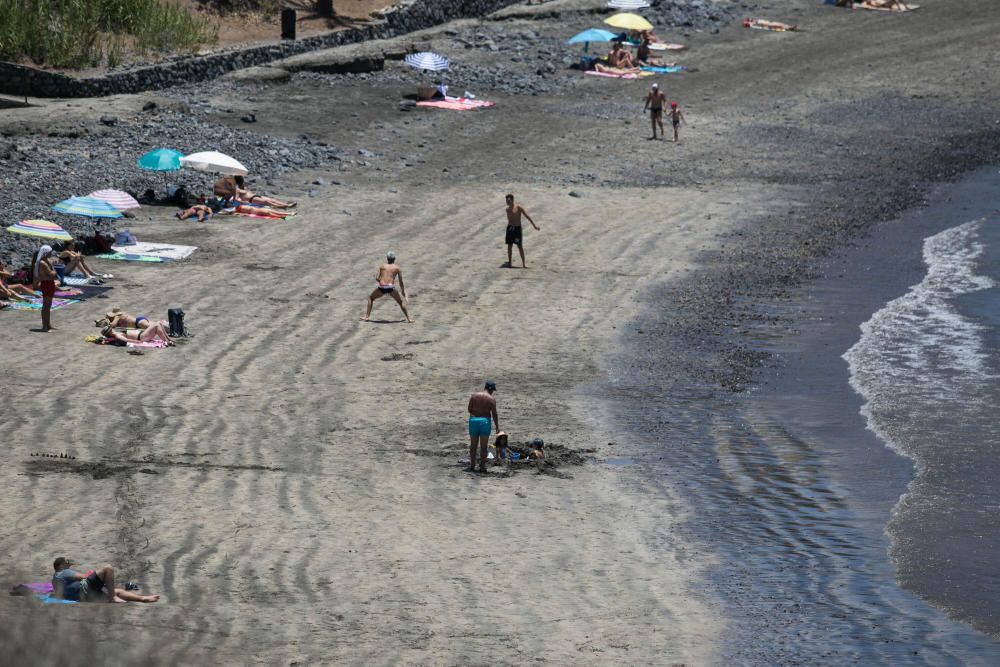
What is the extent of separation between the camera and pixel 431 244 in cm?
2694

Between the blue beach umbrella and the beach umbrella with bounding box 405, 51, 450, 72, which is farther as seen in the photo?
the blue beach umbrella

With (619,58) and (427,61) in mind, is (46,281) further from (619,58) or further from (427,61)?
(619,58)

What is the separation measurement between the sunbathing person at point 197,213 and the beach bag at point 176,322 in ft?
23.0


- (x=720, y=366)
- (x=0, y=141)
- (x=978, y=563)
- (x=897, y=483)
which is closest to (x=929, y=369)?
(x=720, y=366)

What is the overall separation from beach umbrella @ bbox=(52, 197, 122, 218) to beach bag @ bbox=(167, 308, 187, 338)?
3359mm

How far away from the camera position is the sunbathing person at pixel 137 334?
65.9ft

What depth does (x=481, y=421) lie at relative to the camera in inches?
616

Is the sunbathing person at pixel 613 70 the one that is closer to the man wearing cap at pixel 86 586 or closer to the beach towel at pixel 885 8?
the beach towel at pixel 885 8

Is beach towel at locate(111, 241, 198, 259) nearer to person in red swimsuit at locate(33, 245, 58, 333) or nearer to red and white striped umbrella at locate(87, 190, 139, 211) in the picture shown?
red and white striped umbrella at locate(87, 190, 139, 211)

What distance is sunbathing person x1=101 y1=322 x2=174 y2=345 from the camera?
2009 centimetres

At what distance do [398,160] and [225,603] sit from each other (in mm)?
21661

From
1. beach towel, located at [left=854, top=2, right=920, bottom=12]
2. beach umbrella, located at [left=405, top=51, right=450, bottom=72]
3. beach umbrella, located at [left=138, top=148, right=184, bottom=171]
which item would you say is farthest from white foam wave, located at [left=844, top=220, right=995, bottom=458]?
beach towel, located at [left=854, top=2, right=920, bottom=12]

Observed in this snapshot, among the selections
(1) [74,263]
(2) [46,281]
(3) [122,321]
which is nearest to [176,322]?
(3) [122,321]

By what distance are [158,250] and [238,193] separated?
141 inches
